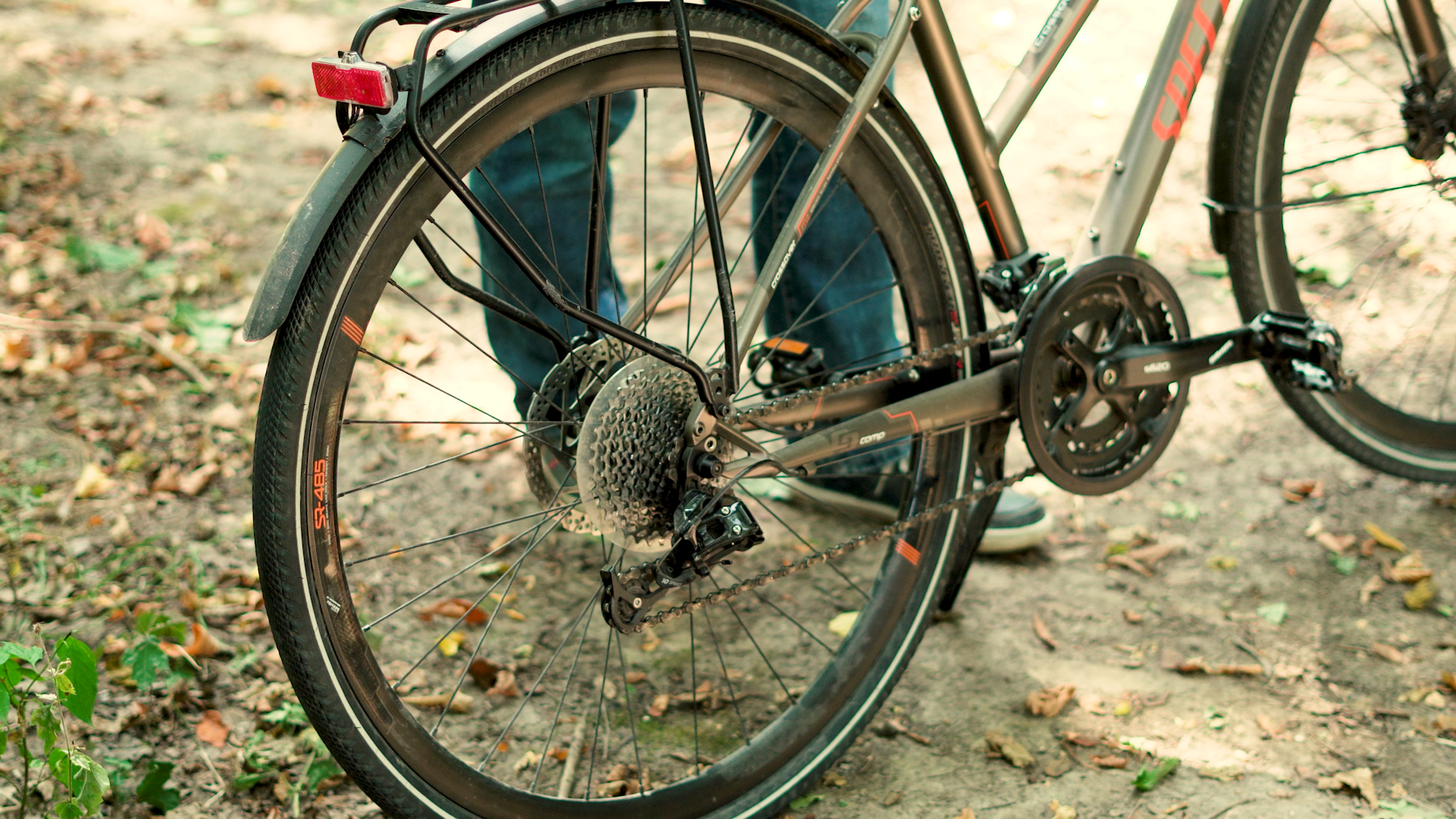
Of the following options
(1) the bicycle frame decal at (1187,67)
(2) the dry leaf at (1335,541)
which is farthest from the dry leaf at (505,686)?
(2) the dry leaf at (1335,541)

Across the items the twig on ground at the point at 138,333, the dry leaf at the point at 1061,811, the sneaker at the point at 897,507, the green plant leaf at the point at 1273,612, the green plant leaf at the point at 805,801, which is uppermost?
the twig on ground at the point at 138,333

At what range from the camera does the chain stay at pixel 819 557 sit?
62.6 inches

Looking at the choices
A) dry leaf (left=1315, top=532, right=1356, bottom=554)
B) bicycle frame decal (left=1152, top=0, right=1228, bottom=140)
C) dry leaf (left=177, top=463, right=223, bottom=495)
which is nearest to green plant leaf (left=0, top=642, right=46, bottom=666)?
dry leaf (left=177, top=463, right=223, bottom=495)

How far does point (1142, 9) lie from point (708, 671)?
3.87 m

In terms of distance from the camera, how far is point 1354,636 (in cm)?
218

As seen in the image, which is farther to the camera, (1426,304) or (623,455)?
(1426,304)

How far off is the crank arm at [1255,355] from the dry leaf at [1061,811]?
27.4 inches

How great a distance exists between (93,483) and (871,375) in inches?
70.1

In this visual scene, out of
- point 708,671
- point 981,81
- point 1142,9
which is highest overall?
point 1142,9

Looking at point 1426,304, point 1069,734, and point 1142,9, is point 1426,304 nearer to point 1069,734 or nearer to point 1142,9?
point 1069,734

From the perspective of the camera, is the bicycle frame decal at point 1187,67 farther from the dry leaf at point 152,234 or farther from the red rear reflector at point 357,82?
the dry leaf at point 152,234

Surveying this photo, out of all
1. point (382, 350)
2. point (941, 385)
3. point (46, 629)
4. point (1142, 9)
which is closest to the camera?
point (941, 385)

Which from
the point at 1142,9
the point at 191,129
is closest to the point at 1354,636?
the point at 1142,9

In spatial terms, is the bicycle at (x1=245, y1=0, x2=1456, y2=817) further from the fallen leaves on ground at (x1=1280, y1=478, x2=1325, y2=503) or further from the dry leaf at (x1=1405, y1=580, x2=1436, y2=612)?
the dry leaf at (x1=1405, y1=580, x2=1436, y2=612)
